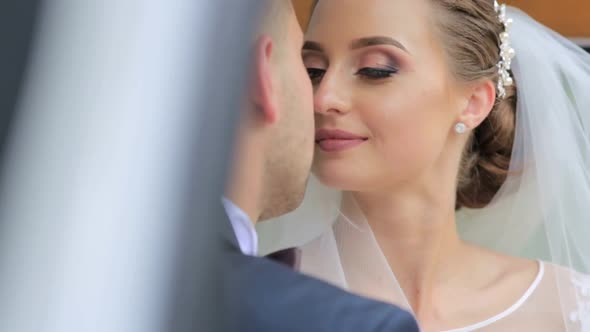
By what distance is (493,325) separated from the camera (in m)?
1.45

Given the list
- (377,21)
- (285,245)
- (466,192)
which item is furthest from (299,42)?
(466,192)

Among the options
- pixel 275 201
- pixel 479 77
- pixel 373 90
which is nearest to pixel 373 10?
pixel 373 90

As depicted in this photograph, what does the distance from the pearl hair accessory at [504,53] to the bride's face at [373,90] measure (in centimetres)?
17

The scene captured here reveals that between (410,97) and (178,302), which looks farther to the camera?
(410,97)

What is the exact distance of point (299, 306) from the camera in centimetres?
50

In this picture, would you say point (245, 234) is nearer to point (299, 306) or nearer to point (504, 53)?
point (299, 306)

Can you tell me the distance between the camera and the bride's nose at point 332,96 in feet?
4.14

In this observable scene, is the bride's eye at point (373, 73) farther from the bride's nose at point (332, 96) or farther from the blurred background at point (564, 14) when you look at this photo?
the blurred background at point (564, 14)

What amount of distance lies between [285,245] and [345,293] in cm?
101

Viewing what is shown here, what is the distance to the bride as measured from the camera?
4.23ft

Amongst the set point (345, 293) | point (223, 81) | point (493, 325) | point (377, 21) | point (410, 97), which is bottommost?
point (493, 325)

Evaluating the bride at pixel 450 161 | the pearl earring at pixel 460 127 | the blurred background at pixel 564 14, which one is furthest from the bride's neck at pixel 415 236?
the blurred background at pixel 564 14

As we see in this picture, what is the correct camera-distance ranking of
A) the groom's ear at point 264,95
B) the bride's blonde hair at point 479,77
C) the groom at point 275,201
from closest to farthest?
the groom at point 275,201
the groom's ear at point 264,95
the bride's blonde hair at point 479,77

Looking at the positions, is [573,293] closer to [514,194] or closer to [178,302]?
[514,194]
